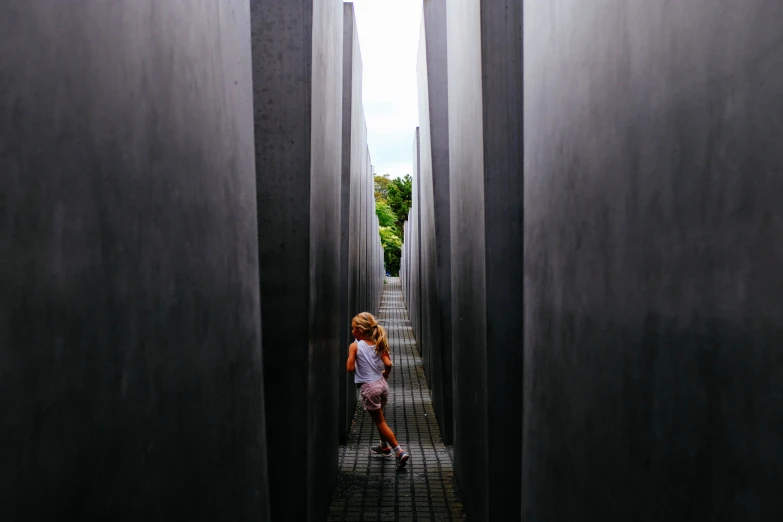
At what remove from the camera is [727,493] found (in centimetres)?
157

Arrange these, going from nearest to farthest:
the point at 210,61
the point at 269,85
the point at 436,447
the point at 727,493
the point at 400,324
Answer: the point at 727,493
the point at 210,61
the point at 269,85
the point at 436,447
the point at 400,324

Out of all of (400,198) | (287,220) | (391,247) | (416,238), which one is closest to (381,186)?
(400,198)

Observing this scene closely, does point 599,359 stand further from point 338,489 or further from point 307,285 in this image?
point 338,489

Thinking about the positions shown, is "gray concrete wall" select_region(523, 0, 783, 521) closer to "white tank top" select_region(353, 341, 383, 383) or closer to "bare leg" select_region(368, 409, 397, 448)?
"white tank top" select_region(353, 341, 383, 383)

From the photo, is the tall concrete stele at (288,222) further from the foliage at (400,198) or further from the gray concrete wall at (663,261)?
the foliage at (400,198)

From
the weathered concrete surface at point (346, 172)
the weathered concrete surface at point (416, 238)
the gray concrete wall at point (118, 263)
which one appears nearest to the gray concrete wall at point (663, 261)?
the gray concrete wall at point (118, 263)

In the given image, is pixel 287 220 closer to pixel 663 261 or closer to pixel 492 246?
pixel 492 246

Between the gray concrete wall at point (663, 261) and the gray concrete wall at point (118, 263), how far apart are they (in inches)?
54.1

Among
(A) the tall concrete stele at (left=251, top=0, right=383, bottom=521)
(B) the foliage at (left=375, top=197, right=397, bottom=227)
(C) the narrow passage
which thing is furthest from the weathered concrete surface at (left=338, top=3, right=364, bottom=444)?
Answer: (B) the foliage at (left=375, top=197, right=397, bottom=227)

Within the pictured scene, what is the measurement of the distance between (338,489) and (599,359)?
5660mm

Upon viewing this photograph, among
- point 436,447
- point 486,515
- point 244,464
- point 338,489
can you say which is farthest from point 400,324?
point 244,464

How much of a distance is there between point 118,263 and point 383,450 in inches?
283

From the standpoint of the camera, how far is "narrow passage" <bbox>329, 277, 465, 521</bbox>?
6.83 metres

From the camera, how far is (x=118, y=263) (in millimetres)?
1855
